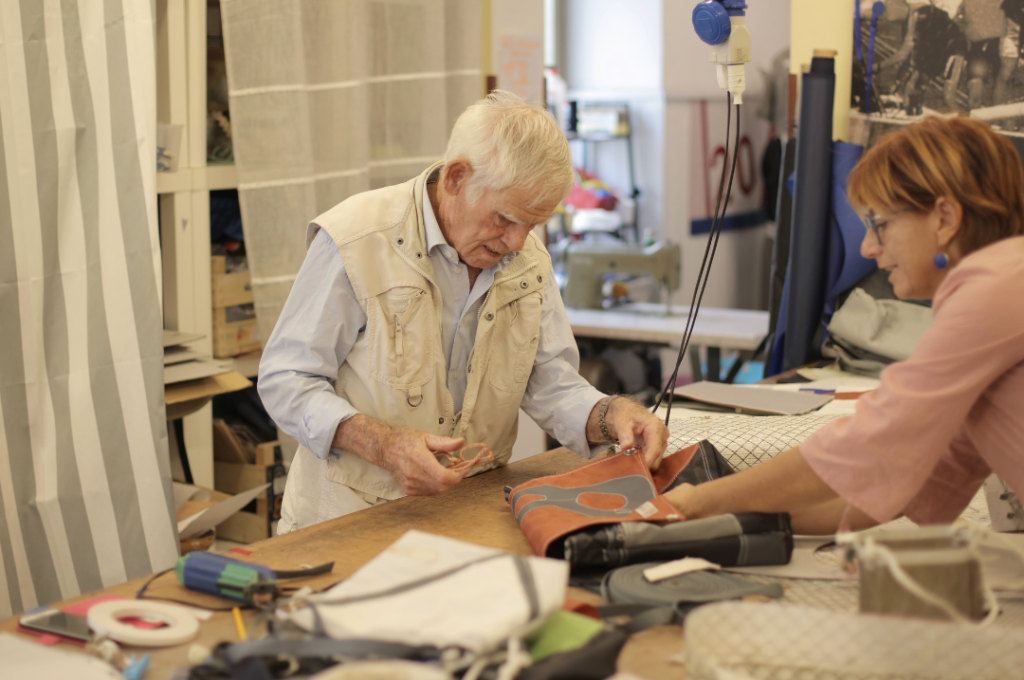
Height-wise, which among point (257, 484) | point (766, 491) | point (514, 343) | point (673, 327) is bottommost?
point (257, 484)

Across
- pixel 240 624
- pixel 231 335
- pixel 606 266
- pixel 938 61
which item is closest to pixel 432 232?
pixel 240 624

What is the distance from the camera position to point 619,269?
421cm

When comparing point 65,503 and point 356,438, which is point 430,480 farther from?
point 65,503

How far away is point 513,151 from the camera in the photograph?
171 cm

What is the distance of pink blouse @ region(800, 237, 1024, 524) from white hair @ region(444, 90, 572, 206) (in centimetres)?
70

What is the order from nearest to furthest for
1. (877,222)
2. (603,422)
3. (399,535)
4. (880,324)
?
(877,222), (399,535), (603,422), (880,324)

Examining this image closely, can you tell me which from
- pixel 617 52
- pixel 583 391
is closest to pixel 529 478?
pixel 583 391

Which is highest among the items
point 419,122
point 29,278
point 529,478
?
point 419,122

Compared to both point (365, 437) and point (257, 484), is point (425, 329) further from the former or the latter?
point (257, 484)

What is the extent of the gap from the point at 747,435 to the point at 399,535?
75 centimetres

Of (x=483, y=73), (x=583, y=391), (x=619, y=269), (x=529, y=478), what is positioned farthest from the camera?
(x=619, y=269)

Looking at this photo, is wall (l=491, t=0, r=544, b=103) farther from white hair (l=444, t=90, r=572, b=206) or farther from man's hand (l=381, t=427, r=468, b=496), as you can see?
man's hand (l=381, t=427, r=468, b=496)

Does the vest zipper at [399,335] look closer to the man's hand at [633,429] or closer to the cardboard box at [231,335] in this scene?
the man's hand at [633,429]

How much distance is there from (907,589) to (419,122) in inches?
105
